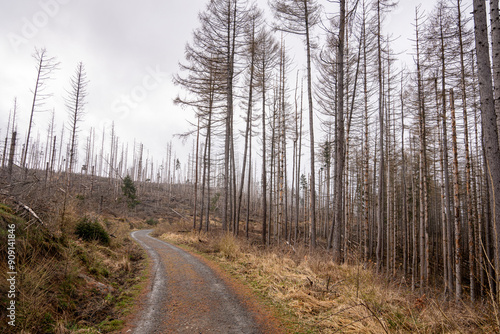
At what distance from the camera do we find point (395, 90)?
45.4 feet

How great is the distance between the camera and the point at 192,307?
13.4 feet

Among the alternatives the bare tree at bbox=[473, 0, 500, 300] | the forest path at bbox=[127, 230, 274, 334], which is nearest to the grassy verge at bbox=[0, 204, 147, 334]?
the forest path at bbox=[127, 230, 274, 334]

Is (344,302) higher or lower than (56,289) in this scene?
lower

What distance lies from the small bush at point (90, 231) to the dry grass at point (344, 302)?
14.8 ft

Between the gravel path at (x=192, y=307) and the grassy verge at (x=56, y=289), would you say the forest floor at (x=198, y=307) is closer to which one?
the gravel path at (x=192, y=307)

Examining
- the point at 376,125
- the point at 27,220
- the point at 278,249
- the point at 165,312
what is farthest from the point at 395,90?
the point at 27,220

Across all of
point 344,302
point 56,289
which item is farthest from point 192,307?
point 344,302

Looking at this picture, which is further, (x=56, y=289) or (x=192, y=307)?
(x=192, y=307)

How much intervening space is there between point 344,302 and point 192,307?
2741 mm

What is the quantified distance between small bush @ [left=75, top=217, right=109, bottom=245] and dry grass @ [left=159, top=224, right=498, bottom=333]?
452 cm

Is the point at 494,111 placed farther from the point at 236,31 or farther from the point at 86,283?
the point at 236,31

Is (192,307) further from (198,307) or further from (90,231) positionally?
(90,231)

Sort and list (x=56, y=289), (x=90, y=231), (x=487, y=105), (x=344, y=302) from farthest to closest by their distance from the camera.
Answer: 1. (x=90, y=231)
2. (x=487, y=105)
3. (x=344, y=302)
4. (x=56, y=289)

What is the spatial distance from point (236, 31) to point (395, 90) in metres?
10.3
